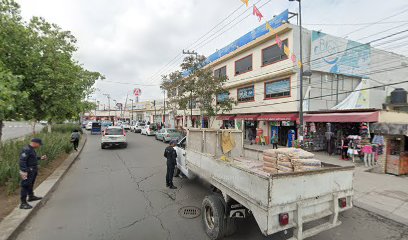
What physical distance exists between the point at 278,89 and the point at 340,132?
5.64 metres

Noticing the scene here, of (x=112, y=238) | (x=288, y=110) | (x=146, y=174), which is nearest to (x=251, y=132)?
(x=288, y=110)

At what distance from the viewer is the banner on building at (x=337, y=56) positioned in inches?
650

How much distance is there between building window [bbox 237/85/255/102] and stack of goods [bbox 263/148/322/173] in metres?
16.6

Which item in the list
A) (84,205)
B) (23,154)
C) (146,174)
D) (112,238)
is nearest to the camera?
(112,238)

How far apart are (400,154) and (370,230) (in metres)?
6.50

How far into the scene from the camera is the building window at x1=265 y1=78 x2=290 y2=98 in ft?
55.7

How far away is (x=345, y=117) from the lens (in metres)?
12.2

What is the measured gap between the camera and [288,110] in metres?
16.5

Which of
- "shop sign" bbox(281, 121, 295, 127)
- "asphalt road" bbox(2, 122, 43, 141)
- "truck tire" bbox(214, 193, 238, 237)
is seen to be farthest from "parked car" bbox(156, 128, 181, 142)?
"truck tire" bbox(214, 193, 238, 237)

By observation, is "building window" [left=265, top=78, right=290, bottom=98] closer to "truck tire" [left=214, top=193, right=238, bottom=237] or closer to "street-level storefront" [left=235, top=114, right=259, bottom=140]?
"street-level storefront" [left=235, top=114, right=259, bottom=140]

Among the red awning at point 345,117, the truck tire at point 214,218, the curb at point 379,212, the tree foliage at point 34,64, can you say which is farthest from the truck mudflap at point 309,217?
the red awning at point 345,117

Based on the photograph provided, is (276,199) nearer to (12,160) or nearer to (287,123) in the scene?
(12,160)

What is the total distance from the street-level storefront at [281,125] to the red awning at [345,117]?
1.40 meters

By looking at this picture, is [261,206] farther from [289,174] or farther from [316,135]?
[316,135]
